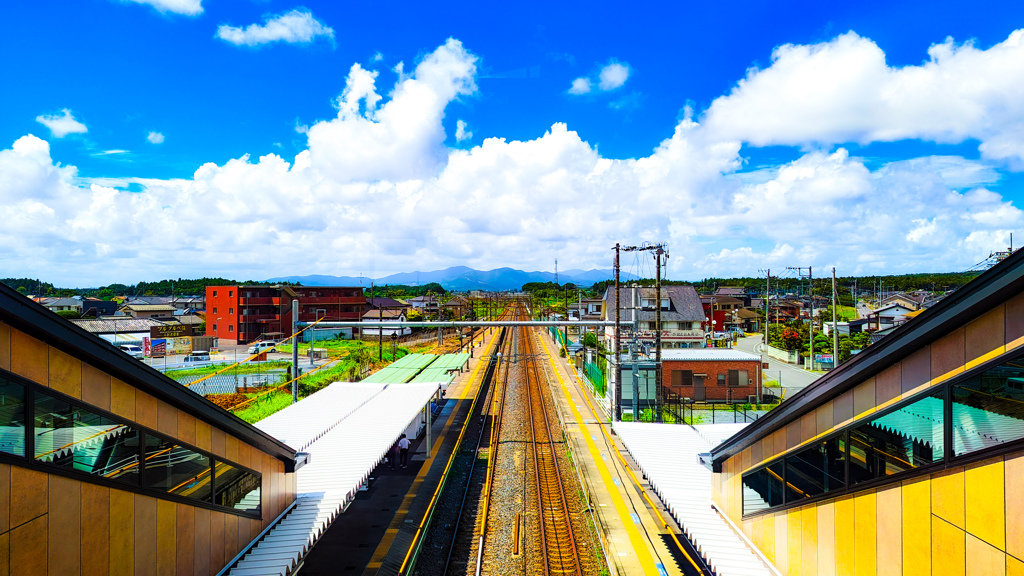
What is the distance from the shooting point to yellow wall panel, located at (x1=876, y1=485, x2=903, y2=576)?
16.5ft

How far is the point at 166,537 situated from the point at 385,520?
319 inches

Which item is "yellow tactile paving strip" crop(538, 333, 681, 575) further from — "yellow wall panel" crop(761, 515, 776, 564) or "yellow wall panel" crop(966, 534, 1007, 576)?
"yellow wall panel" crop(966, 534, 1007, 576)

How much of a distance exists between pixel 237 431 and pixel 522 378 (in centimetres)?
3133

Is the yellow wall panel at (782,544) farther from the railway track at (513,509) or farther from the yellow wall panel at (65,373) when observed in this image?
the yellow wall panel at (65,373)

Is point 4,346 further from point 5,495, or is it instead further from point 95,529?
point 95,529

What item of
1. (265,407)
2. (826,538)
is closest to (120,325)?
(265,407)

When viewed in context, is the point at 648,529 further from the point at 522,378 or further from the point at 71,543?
the point at 522,378

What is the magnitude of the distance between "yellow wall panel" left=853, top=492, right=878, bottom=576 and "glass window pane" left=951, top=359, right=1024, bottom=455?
1396mm

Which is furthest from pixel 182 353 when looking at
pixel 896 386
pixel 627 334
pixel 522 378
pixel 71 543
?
pixel 896 386

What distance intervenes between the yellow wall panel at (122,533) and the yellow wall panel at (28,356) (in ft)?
5.29

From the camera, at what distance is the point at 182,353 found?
46.9 m

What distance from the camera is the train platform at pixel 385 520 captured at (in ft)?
36.8

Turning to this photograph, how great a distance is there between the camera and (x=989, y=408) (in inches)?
161

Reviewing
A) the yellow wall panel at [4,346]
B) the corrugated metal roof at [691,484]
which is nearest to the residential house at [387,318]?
the corrugated metal roof at [691,484]
